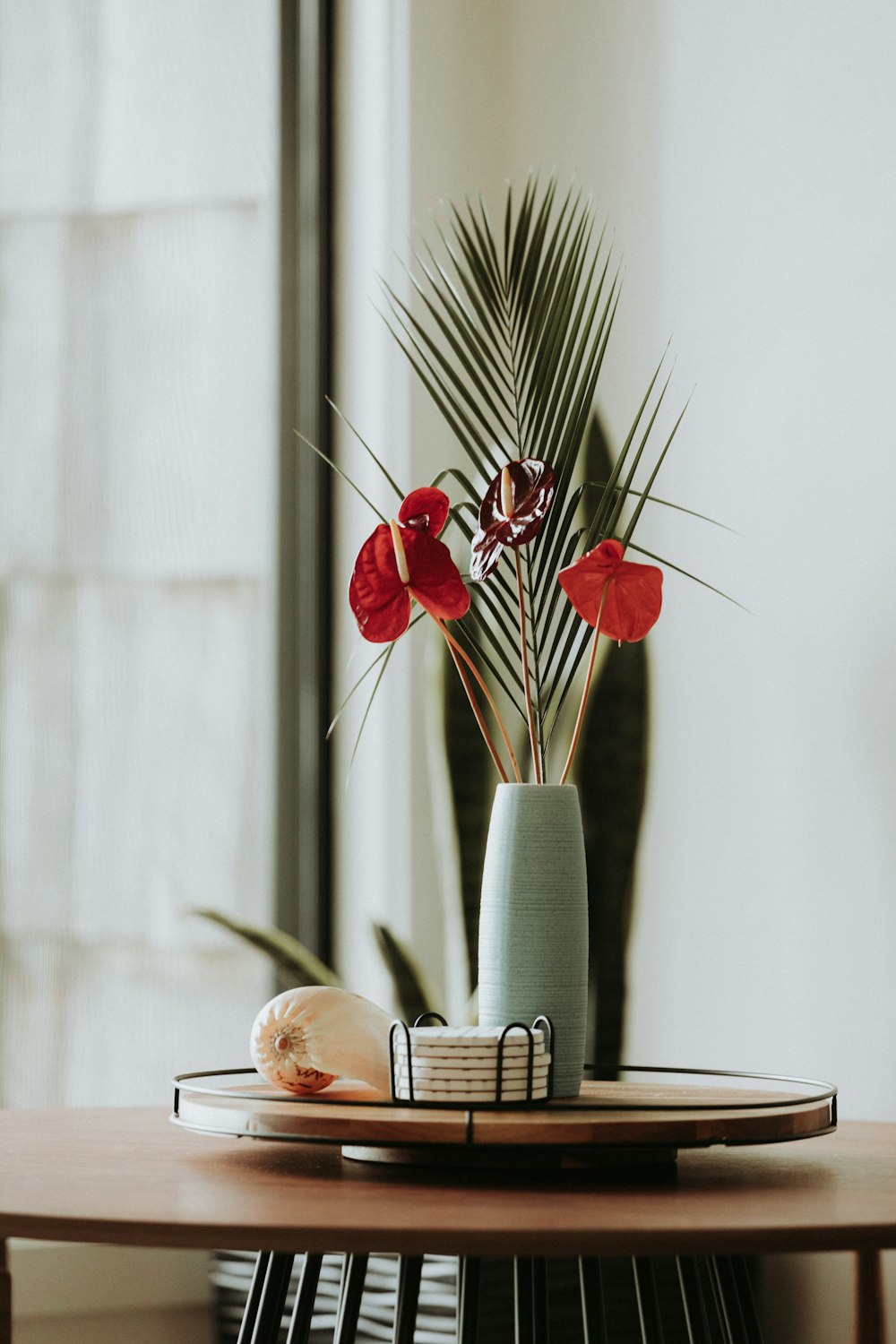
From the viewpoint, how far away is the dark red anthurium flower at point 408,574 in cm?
116

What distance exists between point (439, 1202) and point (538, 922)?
0.90ft

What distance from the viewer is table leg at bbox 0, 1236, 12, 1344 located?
2.94ft

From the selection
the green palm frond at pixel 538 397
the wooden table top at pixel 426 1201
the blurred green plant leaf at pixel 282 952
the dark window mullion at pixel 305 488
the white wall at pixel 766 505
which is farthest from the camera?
the dark window mullion at pixel 305 488

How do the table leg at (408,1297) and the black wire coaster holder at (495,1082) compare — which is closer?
the black wire coaster holder at (495,1082)

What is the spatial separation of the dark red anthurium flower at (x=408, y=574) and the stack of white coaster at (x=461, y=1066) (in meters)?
0.29

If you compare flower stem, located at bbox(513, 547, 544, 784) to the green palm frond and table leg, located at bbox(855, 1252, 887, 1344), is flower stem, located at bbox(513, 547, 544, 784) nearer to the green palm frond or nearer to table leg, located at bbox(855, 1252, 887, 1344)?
the green palm frond

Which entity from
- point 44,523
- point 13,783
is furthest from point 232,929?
point 44,523

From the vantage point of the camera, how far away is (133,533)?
2.41m

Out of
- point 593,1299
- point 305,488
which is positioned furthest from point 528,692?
point 305,488

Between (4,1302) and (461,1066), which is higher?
(461,1066)

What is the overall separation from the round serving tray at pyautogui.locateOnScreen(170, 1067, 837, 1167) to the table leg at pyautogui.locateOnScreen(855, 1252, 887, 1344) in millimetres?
90

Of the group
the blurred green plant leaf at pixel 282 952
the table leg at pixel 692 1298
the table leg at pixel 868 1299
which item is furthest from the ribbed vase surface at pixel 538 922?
the blurred green plant leaf at pixel 282 952

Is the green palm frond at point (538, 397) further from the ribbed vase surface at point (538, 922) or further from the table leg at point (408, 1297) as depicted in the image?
the table leg at point (408, 1297)

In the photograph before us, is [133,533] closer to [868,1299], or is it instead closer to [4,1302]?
[4,1302]
